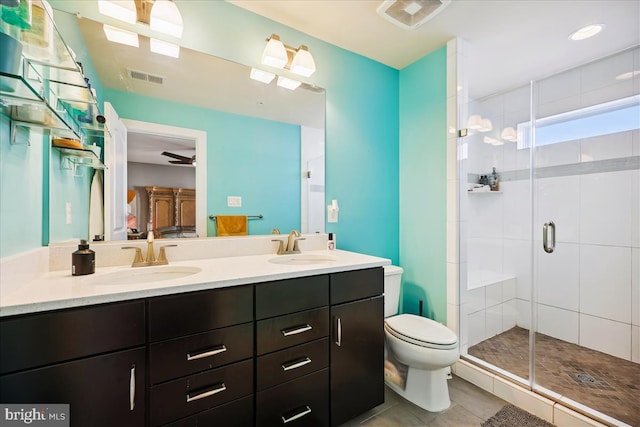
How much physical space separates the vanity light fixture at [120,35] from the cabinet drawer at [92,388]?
1479 millimetres

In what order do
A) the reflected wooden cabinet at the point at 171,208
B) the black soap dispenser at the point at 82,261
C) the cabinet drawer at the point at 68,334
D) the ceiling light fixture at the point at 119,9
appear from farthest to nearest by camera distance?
1. the reflected wooden cabinet at the point at 171,208
2. the ceiling light fixture at the point at 119,9
3. the black soap dispenser at the point at 82,261
4. the cabinet drawer at the point at 68,334

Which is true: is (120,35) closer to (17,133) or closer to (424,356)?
(17,133)

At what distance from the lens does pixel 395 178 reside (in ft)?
7.84

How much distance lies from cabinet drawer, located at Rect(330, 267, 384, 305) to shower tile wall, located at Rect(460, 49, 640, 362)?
38.8 inches

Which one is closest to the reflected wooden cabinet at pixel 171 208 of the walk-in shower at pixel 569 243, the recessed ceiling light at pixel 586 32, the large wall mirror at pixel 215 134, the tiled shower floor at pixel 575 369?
the large wall mirror at pixel 215 134

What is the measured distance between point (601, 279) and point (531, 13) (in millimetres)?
2039

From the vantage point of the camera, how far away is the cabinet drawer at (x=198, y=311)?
0.94 meters

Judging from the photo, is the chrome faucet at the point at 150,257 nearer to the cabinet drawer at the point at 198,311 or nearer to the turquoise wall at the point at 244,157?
the turquoise wall at the point at 244,157

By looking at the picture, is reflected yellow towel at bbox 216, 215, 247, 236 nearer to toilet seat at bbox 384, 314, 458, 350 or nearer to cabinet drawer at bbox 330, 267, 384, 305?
cabinet drawer at bbox 330, 267, 384, 305

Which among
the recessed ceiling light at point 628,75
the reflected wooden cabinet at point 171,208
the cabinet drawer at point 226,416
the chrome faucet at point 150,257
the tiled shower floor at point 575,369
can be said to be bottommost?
the tiled shower floor at point 575,369

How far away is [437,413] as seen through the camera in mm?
1569

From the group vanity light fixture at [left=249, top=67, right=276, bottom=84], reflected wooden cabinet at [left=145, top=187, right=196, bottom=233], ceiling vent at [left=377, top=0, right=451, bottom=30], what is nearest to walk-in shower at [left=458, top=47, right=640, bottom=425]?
ceiling vent at [left=377, top=0, right=451, bottom=30]

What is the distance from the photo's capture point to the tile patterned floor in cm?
149

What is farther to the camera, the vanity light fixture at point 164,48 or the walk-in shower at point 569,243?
the walk-in shower at point 569,243
